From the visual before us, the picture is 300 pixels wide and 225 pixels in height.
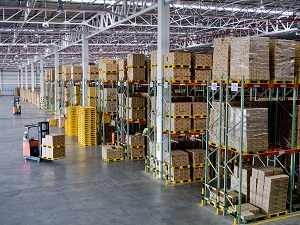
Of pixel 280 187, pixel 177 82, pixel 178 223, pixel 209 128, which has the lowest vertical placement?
pixel 178 223

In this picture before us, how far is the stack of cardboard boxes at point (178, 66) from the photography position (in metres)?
12.4

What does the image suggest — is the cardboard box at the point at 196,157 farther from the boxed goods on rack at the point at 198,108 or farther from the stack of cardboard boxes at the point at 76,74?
the stack of cardboard boxes at the point at 76,74

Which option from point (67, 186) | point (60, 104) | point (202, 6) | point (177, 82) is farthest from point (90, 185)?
point (60, 104)

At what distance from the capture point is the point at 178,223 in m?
8.83

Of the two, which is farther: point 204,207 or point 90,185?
point 90,185

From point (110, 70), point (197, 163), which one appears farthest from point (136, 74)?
point (197, 163)

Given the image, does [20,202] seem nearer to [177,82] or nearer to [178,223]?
[178,223]

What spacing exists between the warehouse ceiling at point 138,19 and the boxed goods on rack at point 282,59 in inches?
181

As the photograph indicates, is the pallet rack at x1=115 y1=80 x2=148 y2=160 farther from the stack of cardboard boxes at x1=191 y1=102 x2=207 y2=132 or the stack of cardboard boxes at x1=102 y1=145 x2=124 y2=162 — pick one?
the stack of cardboard boxes at x1=191 y1=102 x2=207 y2=132

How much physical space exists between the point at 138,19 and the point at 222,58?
55.9ft

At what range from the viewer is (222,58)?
9.81m

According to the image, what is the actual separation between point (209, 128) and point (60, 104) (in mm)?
24546

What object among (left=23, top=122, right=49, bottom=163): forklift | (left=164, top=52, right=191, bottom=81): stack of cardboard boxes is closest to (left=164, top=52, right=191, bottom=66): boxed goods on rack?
(left=164, top=52, right=191, bottom=81): stack of cardboard boxes

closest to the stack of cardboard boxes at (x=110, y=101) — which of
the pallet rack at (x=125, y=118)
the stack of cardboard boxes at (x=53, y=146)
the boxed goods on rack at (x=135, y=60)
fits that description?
the pallet rack at (x=125, y=118)
